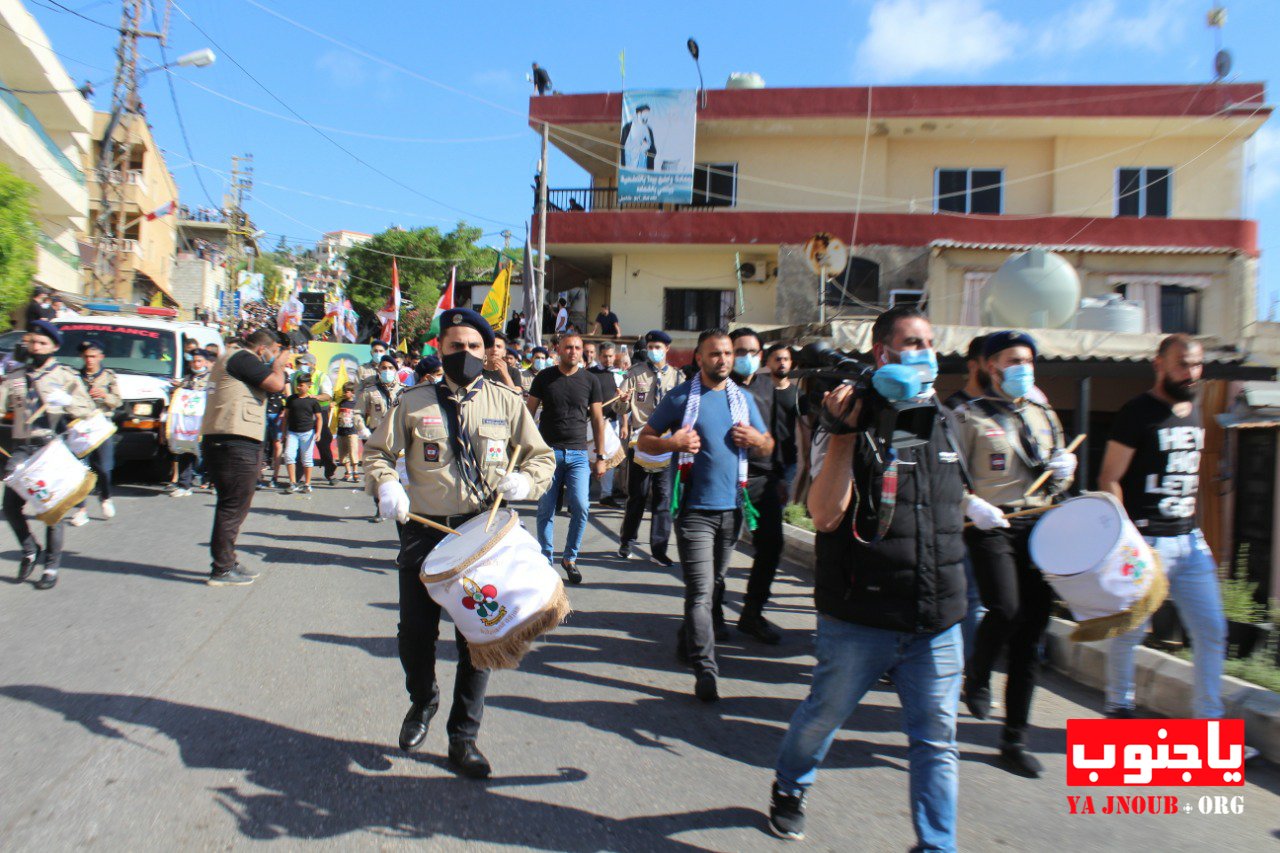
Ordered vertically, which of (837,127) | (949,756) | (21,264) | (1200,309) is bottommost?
(949,756)

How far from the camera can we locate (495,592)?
11.3 ft

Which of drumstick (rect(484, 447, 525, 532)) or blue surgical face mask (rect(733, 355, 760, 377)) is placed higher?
blue surgical face mask (rect(733, 355, 760, 377))

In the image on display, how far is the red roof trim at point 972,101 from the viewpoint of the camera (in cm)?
2194

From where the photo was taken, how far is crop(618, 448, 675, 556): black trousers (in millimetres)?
7309

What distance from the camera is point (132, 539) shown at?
28.3 feet

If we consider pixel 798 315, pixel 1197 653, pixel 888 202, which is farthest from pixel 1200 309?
pixel 1197 653

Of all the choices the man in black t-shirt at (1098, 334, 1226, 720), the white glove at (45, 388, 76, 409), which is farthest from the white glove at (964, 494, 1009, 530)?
the white glove at (45, 388, 76, 409)

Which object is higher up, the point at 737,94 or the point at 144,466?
the point at 737,94

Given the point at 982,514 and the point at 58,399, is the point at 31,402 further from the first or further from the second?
the point at 982,514

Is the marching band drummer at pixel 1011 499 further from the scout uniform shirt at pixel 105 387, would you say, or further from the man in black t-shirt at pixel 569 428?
the scout uniform shirt at pixel 105 387

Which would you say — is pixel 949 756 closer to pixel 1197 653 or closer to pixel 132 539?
pixel 1197 653

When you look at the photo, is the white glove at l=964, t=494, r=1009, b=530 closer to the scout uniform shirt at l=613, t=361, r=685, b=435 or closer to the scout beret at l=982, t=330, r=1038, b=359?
the scout beret at l=982, t=330, r=1038, b=359

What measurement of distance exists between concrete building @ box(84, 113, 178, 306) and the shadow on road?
28740 millimetres

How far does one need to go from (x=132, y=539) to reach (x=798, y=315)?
17.3 m
